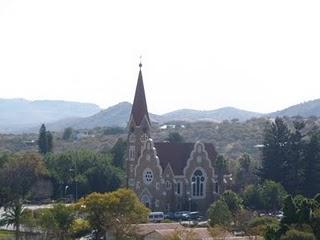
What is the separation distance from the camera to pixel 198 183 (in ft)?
234

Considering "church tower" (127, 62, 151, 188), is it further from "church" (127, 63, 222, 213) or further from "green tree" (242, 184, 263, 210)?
"green tree" (242, 184, 263, 210)

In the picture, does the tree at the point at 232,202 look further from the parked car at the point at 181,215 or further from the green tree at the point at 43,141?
the green tree at the point at 43,141

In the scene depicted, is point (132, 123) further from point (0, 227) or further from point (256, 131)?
point (256, 131)

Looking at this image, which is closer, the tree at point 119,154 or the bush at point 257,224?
the bush at point 257,224

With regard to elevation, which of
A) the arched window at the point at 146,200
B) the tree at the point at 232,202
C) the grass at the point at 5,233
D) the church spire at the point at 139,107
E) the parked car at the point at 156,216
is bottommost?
the grass at the point at 5,233

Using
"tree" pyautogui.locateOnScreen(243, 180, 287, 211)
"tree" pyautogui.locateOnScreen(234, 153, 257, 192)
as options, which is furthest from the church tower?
"tree" pyautogui.locateOnScreen(234, 153, 257, 192)

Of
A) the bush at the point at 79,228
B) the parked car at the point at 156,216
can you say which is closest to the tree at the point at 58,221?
the bush at the point at 79,228

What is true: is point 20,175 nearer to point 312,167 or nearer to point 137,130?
point 137,130

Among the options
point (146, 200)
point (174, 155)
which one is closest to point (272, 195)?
point (174, 155)

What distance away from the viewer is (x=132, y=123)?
232 ft

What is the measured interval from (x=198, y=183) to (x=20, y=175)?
15.8 meters

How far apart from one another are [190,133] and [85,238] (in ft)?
354

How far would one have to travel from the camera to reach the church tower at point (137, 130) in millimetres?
70375

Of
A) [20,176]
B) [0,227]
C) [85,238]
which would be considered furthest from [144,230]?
[20,176]
